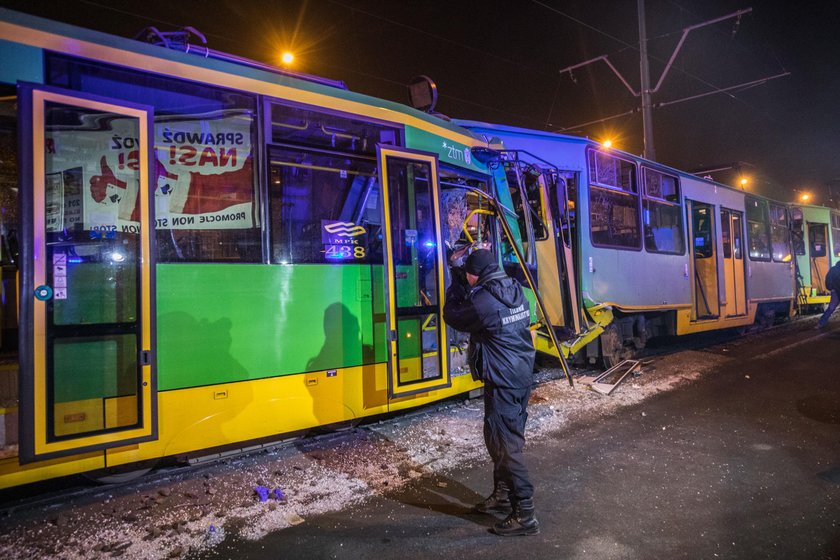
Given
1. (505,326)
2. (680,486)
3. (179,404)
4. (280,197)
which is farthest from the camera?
(280,197)

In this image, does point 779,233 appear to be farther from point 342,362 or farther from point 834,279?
point 342,362

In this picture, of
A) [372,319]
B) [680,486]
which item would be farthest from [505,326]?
[680,486]

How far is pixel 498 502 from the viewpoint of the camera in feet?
11.1

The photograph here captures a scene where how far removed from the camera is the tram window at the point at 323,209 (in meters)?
4.12

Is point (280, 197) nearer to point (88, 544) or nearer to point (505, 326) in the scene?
point (505, 326)

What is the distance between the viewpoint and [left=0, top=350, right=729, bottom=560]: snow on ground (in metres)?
3.08

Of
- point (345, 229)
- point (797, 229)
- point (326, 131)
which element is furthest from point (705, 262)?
point (326, 131)

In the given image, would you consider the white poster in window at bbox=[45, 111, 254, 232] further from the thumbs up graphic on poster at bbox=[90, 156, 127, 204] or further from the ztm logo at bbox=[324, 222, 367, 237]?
the ztm logo at bbox=[324, 222, 367, 237]

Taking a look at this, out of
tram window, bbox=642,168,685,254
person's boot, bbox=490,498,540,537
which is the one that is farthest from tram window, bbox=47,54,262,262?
tram window, bbox=642,168,685,254

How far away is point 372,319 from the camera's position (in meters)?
4.64

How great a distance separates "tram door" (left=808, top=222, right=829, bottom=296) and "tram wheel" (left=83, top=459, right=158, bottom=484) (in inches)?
764

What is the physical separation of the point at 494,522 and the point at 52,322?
317cm

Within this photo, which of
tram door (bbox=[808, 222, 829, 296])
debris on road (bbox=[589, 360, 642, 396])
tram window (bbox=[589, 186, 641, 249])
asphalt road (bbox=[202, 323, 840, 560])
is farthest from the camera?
tram door (bbox=[808, 222, 829, 296])

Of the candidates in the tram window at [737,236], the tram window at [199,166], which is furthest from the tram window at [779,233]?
the tram window at [199,166]
